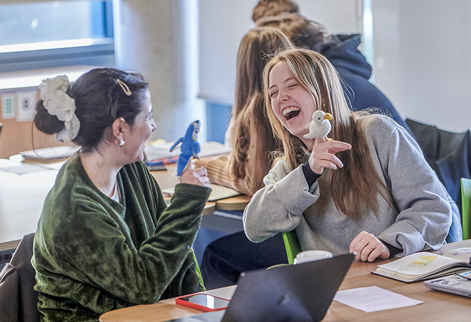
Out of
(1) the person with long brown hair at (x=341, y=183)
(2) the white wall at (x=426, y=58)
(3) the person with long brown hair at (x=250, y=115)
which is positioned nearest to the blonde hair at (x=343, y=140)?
(1) the person with long brown hair at (x=341, y=183)

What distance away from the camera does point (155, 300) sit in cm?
129

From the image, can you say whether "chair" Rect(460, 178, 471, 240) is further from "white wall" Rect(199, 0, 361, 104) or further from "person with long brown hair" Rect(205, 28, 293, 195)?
"white wall" Rect(199, 0, 361, 104)

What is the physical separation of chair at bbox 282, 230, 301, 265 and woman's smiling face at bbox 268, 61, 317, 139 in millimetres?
309

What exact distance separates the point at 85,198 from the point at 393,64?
3.18m

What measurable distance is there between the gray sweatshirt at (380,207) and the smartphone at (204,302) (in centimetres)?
46

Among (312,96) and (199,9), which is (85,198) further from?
(199,9)

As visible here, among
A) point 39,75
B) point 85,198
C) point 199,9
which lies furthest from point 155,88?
point 85,198

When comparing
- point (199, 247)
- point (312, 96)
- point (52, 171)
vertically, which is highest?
point (312, 96)

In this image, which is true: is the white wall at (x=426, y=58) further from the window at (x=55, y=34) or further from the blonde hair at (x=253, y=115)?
the window at (x=55, y=34)

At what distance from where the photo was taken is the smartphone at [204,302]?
1220 millimetres

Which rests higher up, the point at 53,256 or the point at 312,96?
the point at 312,96

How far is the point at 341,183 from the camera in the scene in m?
1.71

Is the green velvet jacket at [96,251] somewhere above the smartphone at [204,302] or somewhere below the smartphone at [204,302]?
above

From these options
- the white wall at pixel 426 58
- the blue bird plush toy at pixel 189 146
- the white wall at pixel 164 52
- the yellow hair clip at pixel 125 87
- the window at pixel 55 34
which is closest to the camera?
the yellow hair clip at pixel 125 87
